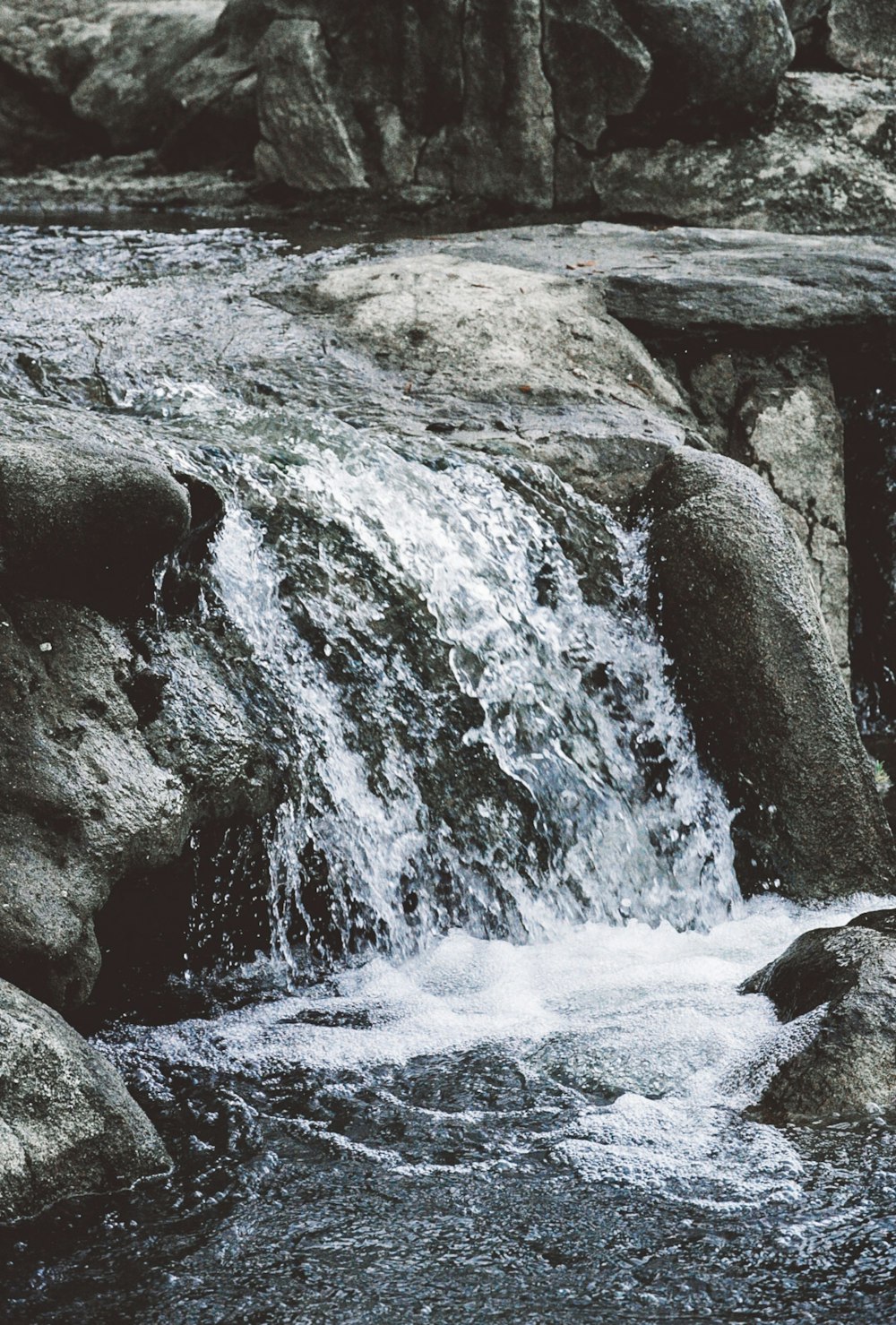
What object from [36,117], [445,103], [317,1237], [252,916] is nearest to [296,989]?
[252,916]

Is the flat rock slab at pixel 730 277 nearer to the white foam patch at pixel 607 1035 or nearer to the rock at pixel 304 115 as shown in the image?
the rock at pixel 304 115

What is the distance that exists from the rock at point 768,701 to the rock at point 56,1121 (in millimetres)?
2770

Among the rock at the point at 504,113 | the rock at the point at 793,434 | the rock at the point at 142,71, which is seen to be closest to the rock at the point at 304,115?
the rock at the point at 504,113

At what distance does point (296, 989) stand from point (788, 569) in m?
2.52

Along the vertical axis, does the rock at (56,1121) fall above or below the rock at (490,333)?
below

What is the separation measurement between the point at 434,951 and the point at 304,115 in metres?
7.50

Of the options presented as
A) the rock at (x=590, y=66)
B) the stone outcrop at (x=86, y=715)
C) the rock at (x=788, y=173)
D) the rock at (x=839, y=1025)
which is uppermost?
the rock at (x=590, y=66)

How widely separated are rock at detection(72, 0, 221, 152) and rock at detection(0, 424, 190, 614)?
8.24 meters

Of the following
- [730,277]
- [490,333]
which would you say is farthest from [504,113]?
[490,333]

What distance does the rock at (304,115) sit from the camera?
1022cm

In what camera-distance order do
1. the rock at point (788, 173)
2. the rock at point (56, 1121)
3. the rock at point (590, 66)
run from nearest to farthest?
the rock at point (56, 1121)
the rock at point (788, 173)
the rock at point (590, 66)

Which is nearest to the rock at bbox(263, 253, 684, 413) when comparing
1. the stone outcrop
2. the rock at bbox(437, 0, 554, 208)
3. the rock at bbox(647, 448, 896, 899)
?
the rock at bbox(647, 448, 896, 899)

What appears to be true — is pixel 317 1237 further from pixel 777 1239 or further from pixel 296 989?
pixel 296 989

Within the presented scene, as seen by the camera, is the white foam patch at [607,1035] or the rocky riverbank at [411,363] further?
the rocky riverbank at [411,363]
